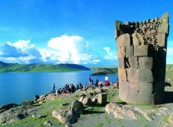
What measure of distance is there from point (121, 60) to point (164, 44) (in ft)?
16.6

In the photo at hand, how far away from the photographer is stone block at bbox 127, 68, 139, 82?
30.4 metres

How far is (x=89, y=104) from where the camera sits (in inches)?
1109

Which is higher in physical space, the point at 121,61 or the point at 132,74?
the point at 121,61

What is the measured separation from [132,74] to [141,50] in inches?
111

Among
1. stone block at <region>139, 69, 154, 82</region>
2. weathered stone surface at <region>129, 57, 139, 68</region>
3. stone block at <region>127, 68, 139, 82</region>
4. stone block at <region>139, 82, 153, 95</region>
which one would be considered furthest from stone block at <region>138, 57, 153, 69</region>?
stone block at <region>139, 82, 153, 95</region>

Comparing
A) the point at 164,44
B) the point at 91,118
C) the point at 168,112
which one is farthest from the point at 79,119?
the point at 164,44

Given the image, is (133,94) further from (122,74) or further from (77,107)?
(77,107)

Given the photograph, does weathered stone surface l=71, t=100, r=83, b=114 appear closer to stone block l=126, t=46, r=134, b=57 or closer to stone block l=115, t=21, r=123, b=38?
stone block l=126, t=46, r=134, b=57

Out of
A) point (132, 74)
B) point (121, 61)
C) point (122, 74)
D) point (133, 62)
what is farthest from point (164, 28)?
point (122, 74)

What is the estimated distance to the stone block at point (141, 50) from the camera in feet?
98.0

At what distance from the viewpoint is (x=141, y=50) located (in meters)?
30.1

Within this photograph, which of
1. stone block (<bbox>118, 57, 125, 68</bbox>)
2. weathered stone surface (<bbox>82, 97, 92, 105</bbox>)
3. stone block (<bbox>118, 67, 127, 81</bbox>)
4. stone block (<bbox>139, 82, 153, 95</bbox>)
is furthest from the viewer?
stone block (<bbox>118, 67, 127, 81</bbox>)

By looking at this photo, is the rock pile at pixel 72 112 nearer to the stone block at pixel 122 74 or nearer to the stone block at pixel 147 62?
the stone block at pixel 122 74

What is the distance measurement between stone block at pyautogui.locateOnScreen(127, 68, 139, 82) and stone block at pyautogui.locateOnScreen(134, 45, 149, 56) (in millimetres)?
1770
